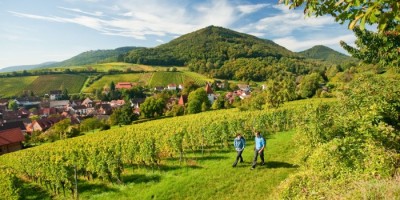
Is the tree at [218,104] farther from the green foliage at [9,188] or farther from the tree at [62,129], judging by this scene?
the green foliage at [9,188]

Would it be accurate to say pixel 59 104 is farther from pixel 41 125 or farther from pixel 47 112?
pixel 41 125

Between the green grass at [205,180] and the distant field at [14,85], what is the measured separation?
13711 centimetres

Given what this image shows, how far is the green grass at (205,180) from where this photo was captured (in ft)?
42.7

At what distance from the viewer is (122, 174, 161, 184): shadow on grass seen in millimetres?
16453

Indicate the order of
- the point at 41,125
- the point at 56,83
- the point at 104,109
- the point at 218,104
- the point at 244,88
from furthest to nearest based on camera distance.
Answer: the point at 56,83 → the point at 244,88 → the point at 104,109 → the point at 41,125 → the point at 218,104

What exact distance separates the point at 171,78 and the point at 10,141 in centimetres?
9704

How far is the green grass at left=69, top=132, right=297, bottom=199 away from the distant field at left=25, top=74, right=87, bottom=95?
129677 millimetres

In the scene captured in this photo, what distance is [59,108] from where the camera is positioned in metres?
114

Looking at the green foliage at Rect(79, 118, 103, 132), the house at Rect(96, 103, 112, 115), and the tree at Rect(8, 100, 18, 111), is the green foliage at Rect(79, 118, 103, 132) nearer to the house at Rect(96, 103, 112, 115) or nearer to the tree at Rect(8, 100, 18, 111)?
the house at Rect(96, 103, 112, 115)

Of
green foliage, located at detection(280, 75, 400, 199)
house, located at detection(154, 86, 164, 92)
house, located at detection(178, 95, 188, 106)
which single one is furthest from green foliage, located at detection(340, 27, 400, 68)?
house, located at detection(154, 86, 164, 92)

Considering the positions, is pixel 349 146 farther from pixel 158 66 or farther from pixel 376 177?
pixel 158 66

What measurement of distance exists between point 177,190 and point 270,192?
4.38 m

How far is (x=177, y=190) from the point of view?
1374cm

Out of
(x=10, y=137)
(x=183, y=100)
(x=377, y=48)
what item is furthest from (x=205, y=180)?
(x=183, y=100)
